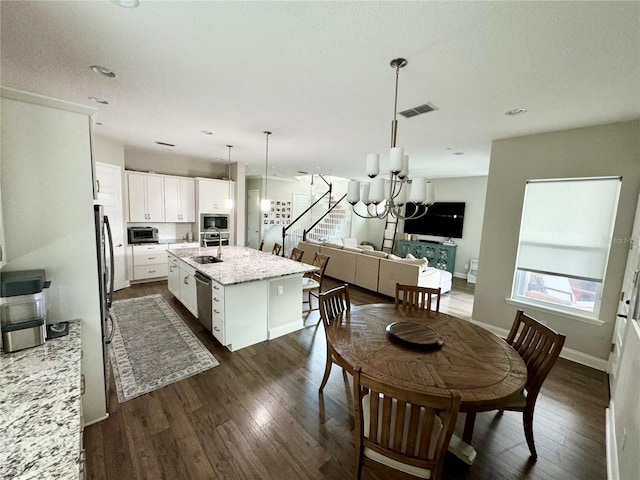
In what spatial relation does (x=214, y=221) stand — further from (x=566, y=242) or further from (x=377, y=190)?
(x=566, y=242)

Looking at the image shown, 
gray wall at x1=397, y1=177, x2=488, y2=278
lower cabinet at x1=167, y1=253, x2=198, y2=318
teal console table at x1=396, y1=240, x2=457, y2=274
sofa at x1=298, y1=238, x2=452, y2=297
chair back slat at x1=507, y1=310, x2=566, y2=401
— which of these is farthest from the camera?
teal console table at x1=396, y1=240, x2=457, y2=274

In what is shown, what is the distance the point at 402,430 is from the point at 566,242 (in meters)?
3.49

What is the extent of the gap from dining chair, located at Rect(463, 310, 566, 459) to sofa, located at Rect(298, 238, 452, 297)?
2.65 metres

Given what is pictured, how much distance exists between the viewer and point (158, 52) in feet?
6.31

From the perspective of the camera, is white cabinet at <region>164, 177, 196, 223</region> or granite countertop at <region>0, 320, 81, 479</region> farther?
white cabinet at <region>164, 177, 196, 223</region>

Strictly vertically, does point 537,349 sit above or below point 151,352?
above

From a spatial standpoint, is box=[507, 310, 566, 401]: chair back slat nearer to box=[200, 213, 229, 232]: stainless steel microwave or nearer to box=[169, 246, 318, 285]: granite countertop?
box=[169, 246, 318, 285]: granite countertop

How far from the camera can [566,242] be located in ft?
10.7

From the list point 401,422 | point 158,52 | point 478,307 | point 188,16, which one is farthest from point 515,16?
point 478,307

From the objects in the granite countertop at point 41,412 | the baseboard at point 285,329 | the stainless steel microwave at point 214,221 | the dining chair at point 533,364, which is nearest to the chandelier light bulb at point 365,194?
the dining chair at point 533,364

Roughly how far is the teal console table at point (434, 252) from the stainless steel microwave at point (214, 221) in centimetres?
527

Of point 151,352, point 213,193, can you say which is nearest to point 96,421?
point 151,352

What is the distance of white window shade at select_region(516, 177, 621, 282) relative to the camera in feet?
9.80

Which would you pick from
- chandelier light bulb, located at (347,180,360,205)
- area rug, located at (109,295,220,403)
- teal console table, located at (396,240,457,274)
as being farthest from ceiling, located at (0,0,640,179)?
teal console table, located at (396,240,457,274)
